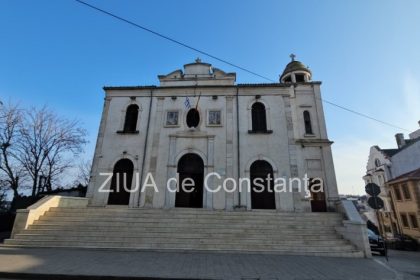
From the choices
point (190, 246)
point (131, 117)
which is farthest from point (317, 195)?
point (131, 117)

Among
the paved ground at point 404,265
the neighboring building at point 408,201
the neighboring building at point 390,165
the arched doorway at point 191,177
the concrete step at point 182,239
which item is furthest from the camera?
the neighboring building at point 390,165

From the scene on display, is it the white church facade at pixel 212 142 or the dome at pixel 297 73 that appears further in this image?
the dome at pixel 297 73

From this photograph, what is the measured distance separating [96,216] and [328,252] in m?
10.7

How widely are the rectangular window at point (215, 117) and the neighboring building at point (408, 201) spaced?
19.5 meters

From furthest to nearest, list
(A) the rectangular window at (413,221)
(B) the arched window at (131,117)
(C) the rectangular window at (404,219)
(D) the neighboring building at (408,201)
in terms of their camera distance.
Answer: (C) the rectangular window at (404,219)
(A) the rectangular window at (413,221)
(D) the neighboring building at (408,201)
(B) the arched window at (131,117)

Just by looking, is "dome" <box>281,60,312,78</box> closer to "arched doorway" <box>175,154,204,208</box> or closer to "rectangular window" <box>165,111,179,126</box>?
"rectangular window" <box>165,111,179,126</box>

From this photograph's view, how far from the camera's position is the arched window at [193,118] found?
16.6m

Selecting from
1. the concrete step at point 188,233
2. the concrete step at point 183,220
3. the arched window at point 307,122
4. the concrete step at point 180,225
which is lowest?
the concrete step at point 188,233

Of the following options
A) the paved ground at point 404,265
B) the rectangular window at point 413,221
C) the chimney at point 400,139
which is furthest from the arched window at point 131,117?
the chimney at point 400,139

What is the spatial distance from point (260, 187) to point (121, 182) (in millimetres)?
9220

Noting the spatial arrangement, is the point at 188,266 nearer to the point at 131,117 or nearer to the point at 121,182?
the point at 121,182

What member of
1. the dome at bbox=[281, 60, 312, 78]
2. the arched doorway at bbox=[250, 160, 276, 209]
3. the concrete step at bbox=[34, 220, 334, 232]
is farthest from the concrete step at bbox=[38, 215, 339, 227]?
the dome at bbox=[281, 60, 312, 78]

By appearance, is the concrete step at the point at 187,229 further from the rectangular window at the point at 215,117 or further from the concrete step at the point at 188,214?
the rectangular window at the point at 215,117

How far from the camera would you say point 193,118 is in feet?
55.3
